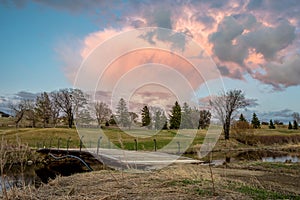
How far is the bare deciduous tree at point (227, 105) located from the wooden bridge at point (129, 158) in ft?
72.4

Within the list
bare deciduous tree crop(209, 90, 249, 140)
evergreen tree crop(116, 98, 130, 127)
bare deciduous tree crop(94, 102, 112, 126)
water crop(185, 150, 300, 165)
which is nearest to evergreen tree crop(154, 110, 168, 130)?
evergreen tree crop(116, 98, 130, 127)

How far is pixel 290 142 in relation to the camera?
4247 centimetres

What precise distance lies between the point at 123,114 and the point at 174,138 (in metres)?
19.2

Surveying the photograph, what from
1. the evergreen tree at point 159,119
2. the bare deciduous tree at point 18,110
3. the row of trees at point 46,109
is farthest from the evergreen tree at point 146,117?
the bare deciduous tree at point 18,110

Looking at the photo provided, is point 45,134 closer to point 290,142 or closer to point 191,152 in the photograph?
point 191,152

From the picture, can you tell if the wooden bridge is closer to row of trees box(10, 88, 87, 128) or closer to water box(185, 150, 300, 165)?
water box(185, 150, 300, 165)

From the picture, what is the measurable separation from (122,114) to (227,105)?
107 feet

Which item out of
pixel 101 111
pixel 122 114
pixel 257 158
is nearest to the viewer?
pixel 122 114

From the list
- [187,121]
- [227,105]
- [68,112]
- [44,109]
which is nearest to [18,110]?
[44,109]

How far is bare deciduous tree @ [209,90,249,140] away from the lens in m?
43.8

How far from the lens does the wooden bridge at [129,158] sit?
15109mm

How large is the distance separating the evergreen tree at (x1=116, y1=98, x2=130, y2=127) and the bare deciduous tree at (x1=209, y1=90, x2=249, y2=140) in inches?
1104

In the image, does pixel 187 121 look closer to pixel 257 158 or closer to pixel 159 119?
pixel 159 119

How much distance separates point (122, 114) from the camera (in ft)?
54.2
